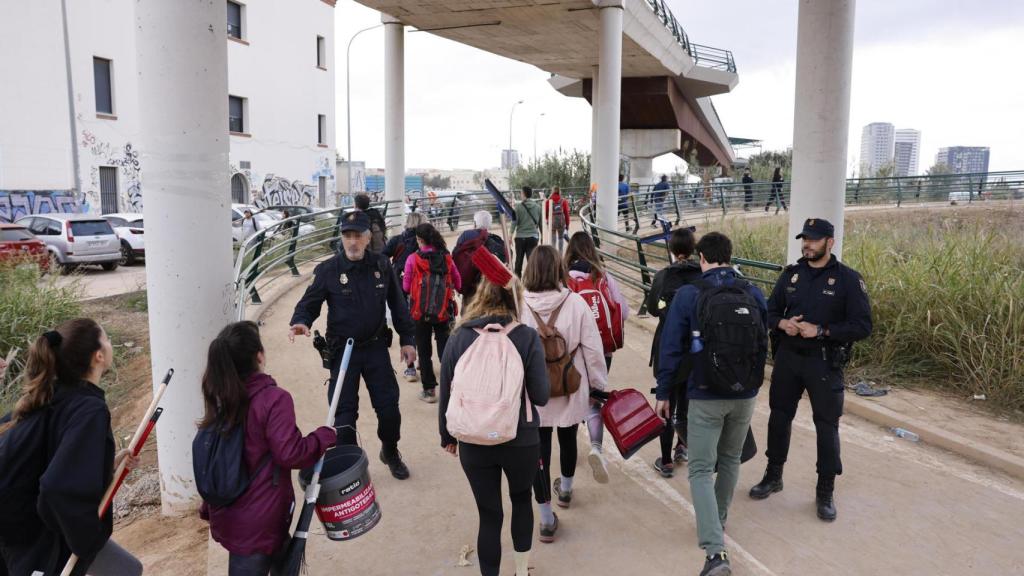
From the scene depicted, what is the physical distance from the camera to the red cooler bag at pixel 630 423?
4578 mm

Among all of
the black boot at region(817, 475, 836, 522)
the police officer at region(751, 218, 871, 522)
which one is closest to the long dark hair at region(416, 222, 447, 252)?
the police officer at region(751, 218, 871, 522)

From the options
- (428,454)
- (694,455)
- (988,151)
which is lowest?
(428,454)

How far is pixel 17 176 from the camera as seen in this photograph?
25.0 m

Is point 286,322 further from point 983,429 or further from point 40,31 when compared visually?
point 40,31

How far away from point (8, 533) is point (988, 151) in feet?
312

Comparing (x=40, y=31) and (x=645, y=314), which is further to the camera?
(x=40, y=31)

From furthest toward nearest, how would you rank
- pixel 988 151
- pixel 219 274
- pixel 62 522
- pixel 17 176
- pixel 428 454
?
pixel 988 151, pixel 17 176, pixel 428 454, pixel 219 274, pixel 62 522

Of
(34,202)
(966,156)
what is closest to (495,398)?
(34,202)

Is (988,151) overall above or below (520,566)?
above

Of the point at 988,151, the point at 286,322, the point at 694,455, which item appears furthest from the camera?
the point at 988,151

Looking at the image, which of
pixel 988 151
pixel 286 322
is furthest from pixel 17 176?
pixel 988 151

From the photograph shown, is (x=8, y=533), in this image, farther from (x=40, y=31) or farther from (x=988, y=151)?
(x=988, y=151)

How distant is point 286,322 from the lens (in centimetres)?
1047

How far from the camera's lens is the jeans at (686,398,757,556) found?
13.3 feet
